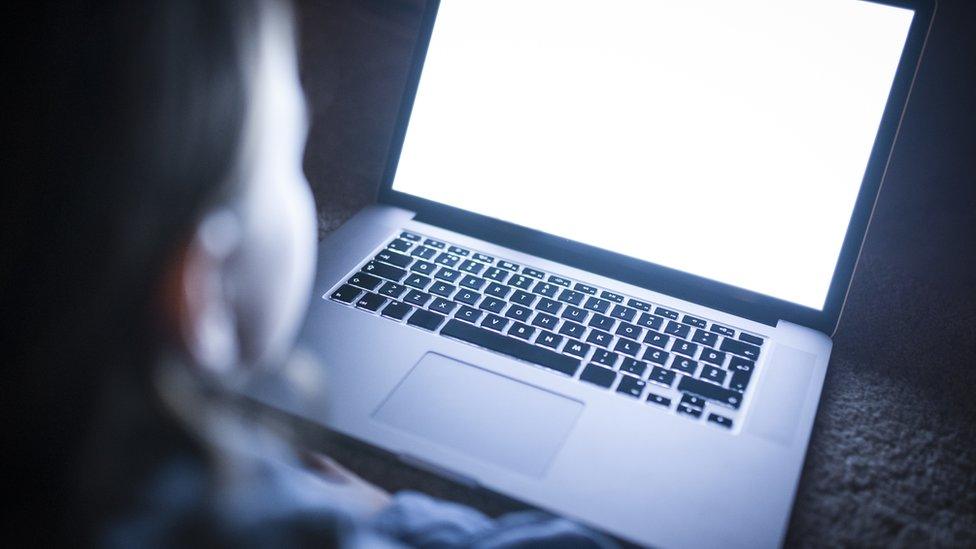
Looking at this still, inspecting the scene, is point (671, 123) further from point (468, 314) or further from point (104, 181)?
point (104, 181)

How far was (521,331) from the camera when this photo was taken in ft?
2.04

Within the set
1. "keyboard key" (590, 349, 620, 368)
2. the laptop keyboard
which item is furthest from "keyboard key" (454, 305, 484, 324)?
"keyboard key" (590, 349, 620, 368)

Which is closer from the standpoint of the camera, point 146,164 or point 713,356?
point 146,164

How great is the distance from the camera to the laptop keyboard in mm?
579

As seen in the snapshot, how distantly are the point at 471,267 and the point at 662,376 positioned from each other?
21 centimetres

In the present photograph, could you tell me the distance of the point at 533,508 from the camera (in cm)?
48

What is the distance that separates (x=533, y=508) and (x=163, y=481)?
223 mm

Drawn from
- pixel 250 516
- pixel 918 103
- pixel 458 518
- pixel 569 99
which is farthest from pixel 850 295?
pixel 250 516

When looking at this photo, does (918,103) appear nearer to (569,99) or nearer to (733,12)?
(733,12)

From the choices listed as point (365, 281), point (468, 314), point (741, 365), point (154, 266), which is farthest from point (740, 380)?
point (154, 266)

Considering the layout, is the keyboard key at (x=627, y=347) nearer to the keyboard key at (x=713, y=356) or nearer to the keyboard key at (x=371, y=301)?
the keyboard key at (x=713, y=356)

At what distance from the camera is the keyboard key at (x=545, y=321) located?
2.07 ft

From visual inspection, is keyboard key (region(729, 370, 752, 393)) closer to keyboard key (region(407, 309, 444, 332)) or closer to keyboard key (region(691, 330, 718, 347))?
keyboard key (region(691, 330, 718, 347))

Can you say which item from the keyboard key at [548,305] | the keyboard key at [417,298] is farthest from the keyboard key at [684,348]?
the keyboard key at [417,298]
